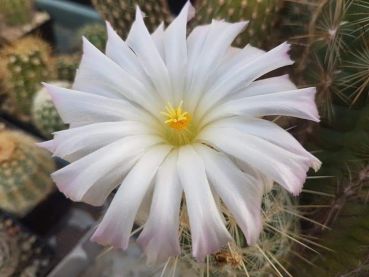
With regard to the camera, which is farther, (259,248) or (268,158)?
(259,248)

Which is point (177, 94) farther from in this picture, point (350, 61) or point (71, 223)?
point (71, 223)

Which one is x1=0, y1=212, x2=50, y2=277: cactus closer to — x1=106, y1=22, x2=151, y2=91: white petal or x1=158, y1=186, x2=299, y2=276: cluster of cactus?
x1=158, y1=186, x2=299, y2=276: cluster of cactus

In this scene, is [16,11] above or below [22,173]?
above

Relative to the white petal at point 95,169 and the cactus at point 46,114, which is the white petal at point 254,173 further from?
the cactus at point 46,114

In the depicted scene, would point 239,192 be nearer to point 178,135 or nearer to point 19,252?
point 178,135

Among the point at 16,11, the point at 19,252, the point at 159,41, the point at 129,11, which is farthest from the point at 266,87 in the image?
the point at 16,11

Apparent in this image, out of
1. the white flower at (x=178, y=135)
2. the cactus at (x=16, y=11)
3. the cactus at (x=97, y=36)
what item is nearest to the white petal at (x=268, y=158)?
the white flower at (x=178, y=135)

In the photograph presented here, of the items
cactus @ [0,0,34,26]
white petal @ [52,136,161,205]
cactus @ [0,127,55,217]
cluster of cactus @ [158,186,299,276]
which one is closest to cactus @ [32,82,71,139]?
cactus @ [0,127,55,217]
